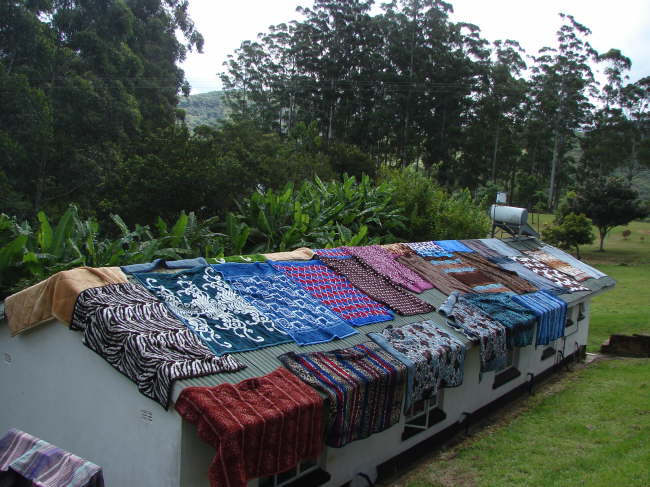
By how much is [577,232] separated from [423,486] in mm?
28956

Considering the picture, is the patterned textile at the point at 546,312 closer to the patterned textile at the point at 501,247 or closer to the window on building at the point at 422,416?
the patterned textile at the point at 501,247

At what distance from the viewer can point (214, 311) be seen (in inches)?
261

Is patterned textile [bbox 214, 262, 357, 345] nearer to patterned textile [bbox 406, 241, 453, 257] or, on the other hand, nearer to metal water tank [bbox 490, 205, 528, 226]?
patterned textile [bbox 406, 241, 453, 257]

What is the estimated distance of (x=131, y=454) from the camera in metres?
5.50

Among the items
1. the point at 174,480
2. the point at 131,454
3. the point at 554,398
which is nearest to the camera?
the point at 174,480

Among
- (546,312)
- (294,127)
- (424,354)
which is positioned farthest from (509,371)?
(294,127)

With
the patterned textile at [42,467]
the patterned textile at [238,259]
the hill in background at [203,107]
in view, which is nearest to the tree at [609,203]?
the patterned textile at [238,259]

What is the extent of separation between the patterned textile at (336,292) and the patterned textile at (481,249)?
5.52m

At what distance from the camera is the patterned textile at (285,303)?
7086 millimetres

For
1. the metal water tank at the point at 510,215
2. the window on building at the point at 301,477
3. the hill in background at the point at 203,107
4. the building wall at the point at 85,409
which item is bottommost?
the window on building at the point at 301,477

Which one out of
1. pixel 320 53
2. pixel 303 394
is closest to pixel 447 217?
pixel 303 394

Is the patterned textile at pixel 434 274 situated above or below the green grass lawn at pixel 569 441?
above

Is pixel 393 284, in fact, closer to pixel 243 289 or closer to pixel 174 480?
pixel 243 289

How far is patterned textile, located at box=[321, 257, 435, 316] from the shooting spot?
350 inches
